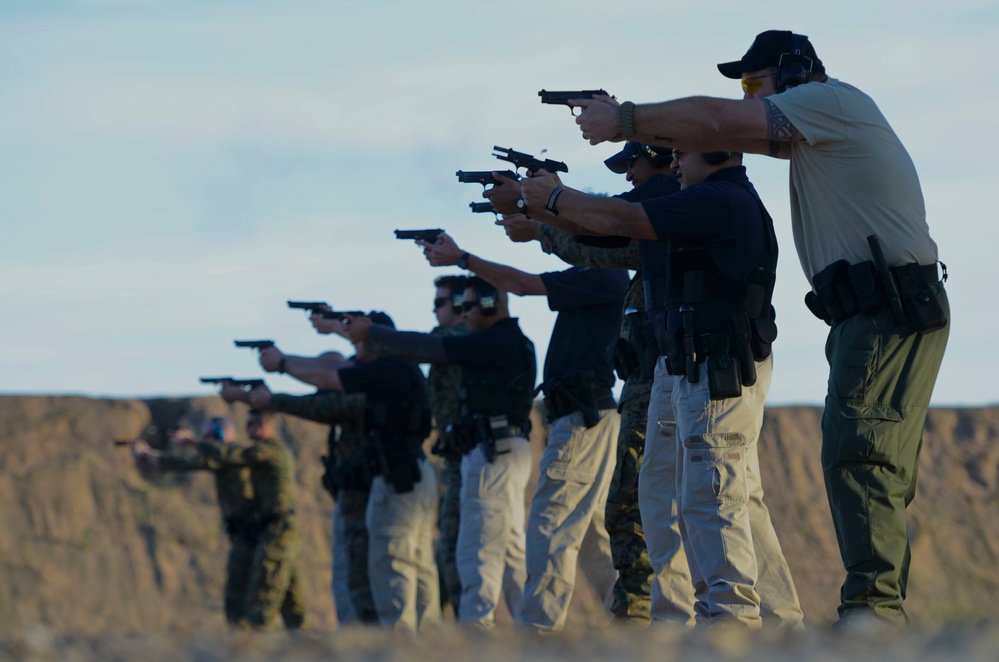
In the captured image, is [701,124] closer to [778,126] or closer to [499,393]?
[778,126]

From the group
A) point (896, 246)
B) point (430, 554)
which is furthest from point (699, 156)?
point (430, 554)

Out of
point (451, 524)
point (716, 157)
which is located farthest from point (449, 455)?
point (716, 157)

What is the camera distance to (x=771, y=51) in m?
5.52

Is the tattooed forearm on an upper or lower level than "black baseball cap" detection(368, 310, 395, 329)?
upper

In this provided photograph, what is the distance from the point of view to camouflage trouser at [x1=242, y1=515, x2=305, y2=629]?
38.3 ft

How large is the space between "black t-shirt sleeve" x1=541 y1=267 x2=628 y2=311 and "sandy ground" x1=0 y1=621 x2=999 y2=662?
4096 mm

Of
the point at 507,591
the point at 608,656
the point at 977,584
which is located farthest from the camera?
the point at 977,584

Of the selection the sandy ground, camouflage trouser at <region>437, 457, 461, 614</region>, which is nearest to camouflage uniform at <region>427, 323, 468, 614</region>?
camouflage trouser at <region>437, 457, 461, 614</region>

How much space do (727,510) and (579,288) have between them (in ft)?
9.34

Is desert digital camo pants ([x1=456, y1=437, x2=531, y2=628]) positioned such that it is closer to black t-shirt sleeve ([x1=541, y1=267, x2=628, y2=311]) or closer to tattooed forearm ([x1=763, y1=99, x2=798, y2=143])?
black t-shirt sleeve ([x1=541, y1=267, x2=628, y2=311])

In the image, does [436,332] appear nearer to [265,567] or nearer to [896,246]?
[265,567]

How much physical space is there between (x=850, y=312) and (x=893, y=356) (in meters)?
0.23

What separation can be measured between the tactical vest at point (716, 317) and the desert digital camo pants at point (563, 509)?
6.61 feet

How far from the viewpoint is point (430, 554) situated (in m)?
10.1
